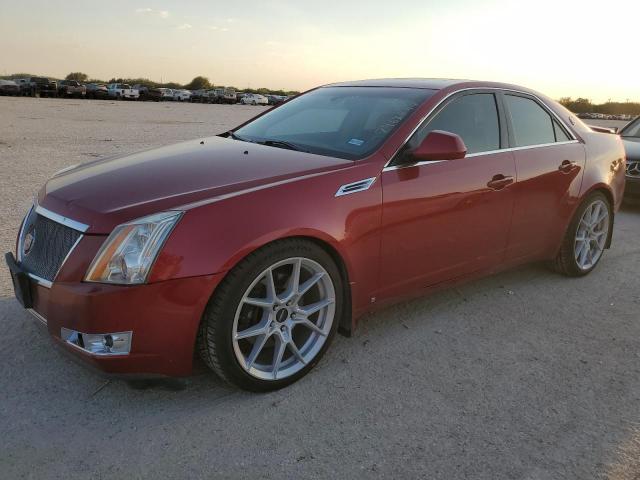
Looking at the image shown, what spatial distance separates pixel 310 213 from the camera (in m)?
2.87

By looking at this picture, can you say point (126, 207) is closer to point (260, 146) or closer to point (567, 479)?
point (260, 146)

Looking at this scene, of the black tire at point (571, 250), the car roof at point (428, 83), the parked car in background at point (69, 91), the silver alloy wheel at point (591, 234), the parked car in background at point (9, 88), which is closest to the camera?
the car roof at point (428, 83)

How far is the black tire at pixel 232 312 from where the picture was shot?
2633 millimetres

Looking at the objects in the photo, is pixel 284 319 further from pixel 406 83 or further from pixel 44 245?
pixel 406 83

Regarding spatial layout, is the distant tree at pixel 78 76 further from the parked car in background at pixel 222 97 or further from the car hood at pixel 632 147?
the car hood at pixel 632 147

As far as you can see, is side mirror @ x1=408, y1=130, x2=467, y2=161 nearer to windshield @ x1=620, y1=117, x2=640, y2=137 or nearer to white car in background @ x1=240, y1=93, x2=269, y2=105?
windshield @ x1=620, y1=117, x2=640, y2=137

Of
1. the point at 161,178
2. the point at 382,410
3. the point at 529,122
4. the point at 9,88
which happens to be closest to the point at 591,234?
the point at 529,122

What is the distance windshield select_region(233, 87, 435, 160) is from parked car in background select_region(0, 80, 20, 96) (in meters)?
46.1

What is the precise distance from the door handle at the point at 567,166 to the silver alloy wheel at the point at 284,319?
2.44 metres

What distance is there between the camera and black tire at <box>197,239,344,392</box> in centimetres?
263

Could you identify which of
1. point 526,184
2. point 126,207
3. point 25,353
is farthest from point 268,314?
point 526,184

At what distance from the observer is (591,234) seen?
4980 millimetres

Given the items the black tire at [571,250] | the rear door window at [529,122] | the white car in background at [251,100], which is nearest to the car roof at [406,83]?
the rear door window at [529,122]

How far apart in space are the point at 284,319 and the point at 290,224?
1.82ft
